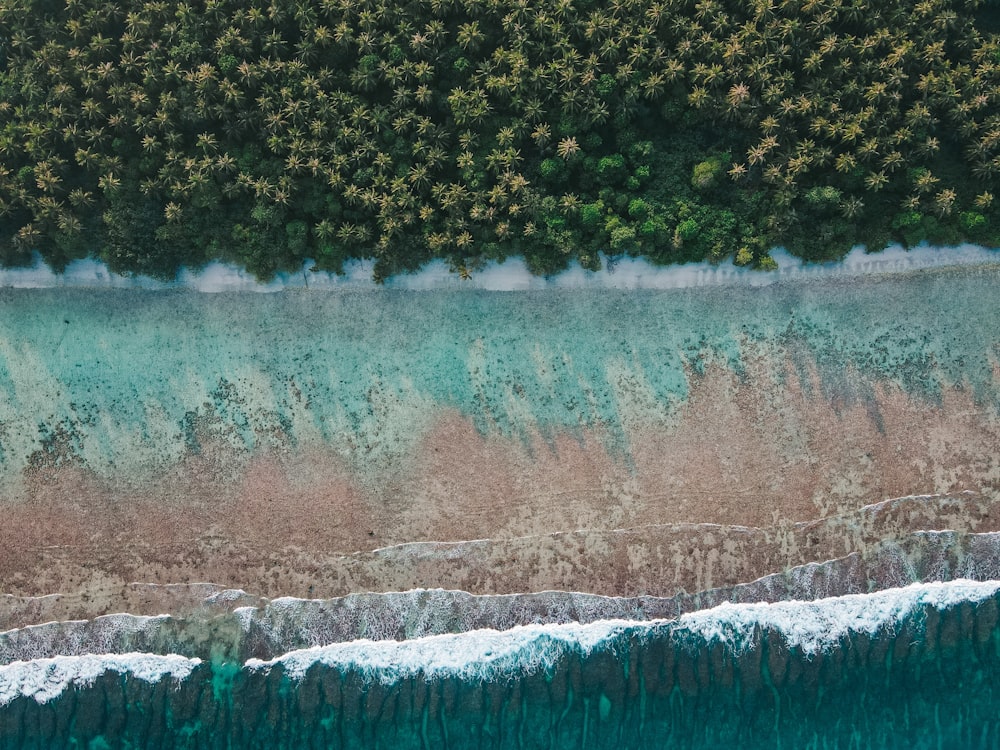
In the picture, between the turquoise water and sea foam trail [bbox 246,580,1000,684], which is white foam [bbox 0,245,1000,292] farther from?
sea foam trail [bbox 246,580,1000,684]

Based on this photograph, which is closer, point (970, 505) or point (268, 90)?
point (268, 90)

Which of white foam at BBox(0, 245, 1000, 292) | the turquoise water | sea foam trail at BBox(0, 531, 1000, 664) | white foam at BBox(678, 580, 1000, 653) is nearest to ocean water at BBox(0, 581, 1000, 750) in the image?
white foam at BBox(678, 580, 1000, 653)

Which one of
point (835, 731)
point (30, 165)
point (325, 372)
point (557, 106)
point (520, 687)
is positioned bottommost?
point (835, 731)

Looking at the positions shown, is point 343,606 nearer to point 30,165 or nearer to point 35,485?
point 35,485

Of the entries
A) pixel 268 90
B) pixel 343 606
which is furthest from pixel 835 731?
pixel 268 90

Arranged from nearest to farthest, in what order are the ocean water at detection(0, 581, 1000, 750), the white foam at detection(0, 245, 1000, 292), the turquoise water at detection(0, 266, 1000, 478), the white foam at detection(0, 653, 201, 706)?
the white foam at detection(0, 653, 201, 706) → the ocean water at detection(0, 581, 1000, 750) → the white foam at detection(0, 245, 1000, 292) → the turquoise water at detection(0, 266, 1000, 478)

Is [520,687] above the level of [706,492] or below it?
below

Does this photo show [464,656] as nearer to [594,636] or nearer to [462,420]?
[594,636]

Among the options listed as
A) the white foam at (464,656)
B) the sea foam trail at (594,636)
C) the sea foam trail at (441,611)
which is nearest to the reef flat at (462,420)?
the sea foam trail at (441,611)
